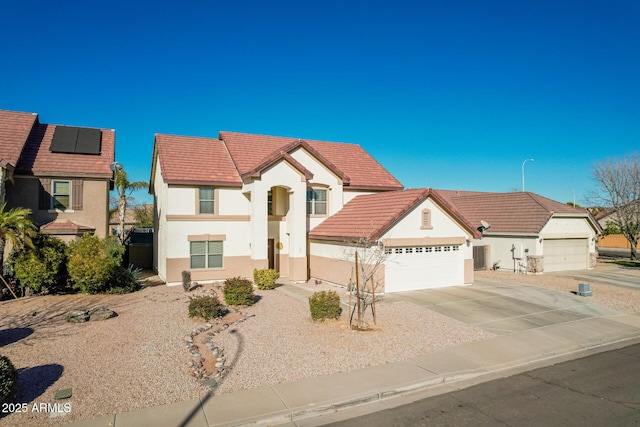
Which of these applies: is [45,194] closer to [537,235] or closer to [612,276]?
[537,235]

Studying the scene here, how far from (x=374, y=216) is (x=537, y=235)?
500 inches

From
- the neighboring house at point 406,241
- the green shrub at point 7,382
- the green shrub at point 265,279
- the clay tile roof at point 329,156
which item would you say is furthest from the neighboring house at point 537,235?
the green shrub at point 7,382

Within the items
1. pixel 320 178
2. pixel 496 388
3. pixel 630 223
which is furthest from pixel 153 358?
pixel 630 223

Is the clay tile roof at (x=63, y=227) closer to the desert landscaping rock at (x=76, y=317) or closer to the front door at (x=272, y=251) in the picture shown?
the desert landscaping rock at (x=76, y=317)

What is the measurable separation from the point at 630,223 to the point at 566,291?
1642 centimetres

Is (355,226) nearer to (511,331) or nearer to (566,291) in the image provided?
(511,331)

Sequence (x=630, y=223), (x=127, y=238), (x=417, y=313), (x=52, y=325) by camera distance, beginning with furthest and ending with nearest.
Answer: (x=630, y=223), (x=127, y=238), (x=417, y=313), (x=52, y=325)

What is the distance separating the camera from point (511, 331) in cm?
1317

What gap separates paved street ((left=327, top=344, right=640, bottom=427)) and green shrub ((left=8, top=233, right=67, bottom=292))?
1480 centimetres

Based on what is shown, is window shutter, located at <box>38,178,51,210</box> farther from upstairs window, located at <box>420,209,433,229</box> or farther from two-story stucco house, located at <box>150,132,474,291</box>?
upstairs window, located at <box>420,209,433,229</box>

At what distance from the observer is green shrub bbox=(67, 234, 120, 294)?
56.1 ft

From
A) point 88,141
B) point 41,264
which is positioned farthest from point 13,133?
point 41,264

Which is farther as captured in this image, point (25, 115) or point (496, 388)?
point (25, 115)

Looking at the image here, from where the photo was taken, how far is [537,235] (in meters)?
26.4
